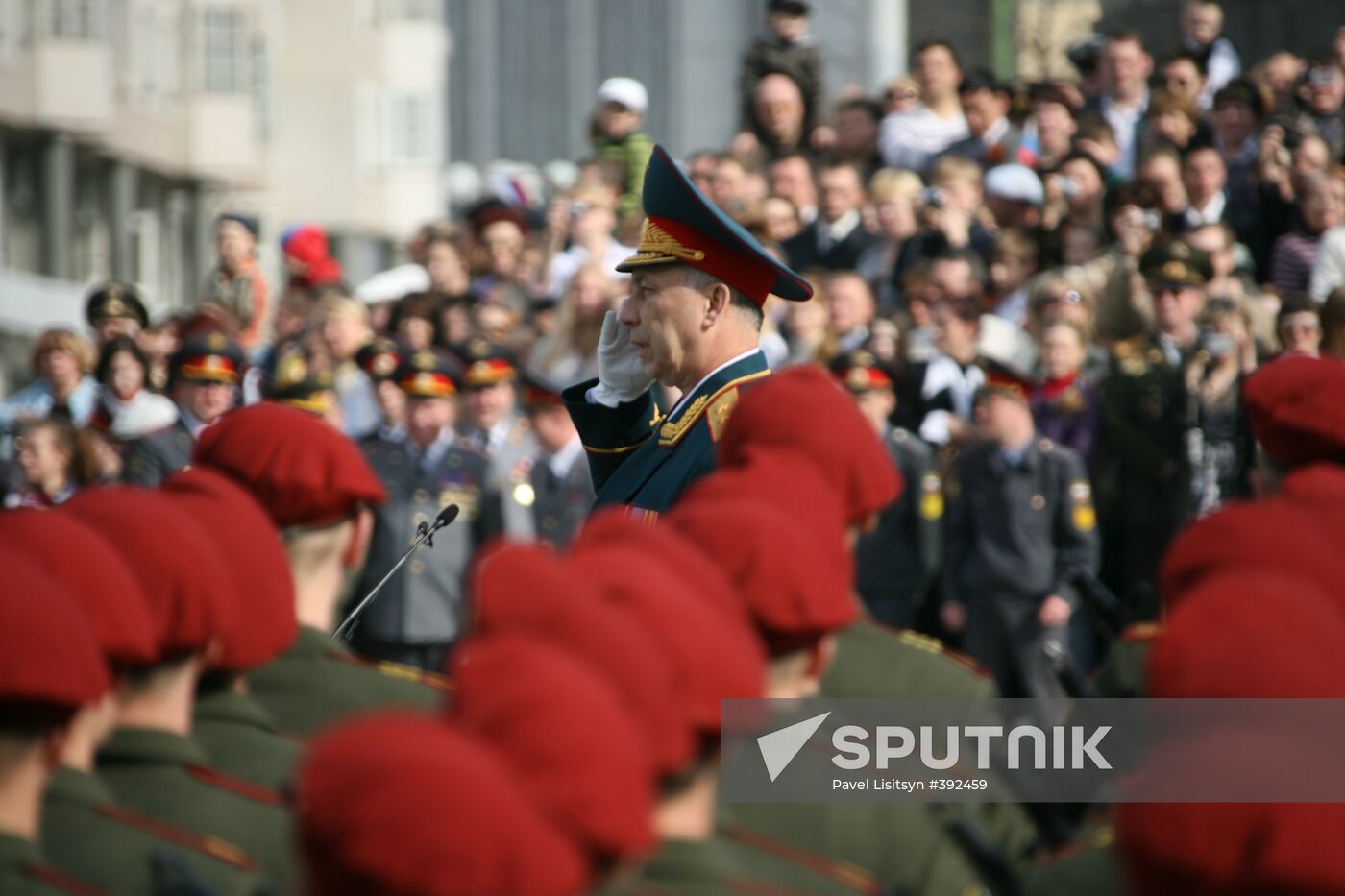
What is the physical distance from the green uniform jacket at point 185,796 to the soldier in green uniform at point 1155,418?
671 cm

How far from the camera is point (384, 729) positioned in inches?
103

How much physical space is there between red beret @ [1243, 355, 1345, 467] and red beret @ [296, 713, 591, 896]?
131 inches

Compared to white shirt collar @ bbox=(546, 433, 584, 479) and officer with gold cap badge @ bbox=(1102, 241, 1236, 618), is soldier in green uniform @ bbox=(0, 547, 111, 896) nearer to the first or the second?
officer with gold cap badge @ bbox=(1102, 241, 1236, 618)

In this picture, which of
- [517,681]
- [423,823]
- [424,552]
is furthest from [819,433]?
[424,552]

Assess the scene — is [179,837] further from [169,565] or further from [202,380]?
[202,380]

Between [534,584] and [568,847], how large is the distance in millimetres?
460

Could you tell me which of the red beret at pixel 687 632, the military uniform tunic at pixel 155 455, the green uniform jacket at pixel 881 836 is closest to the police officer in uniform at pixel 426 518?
the military uniform tunic at pixel 155 455

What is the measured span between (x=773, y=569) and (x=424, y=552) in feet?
23.2

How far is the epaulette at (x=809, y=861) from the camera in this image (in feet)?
11.4

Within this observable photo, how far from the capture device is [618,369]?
557cm

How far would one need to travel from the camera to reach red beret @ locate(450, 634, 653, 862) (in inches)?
105

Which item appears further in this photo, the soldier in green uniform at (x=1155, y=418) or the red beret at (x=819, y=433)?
the soldier in green uniform at (x=1155, y=418)

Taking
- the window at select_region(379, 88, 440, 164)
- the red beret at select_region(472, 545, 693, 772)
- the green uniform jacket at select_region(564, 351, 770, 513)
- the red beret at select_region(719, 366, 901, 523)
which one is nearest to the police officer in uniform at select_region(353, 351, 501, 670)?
the green uniform jacket at select_region(564, 351, 770, 513)

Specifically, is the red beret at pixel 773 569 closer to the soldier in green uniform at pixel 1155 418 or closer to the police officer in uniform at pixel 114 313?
the soldier in green uniform at pixel 1155 418
